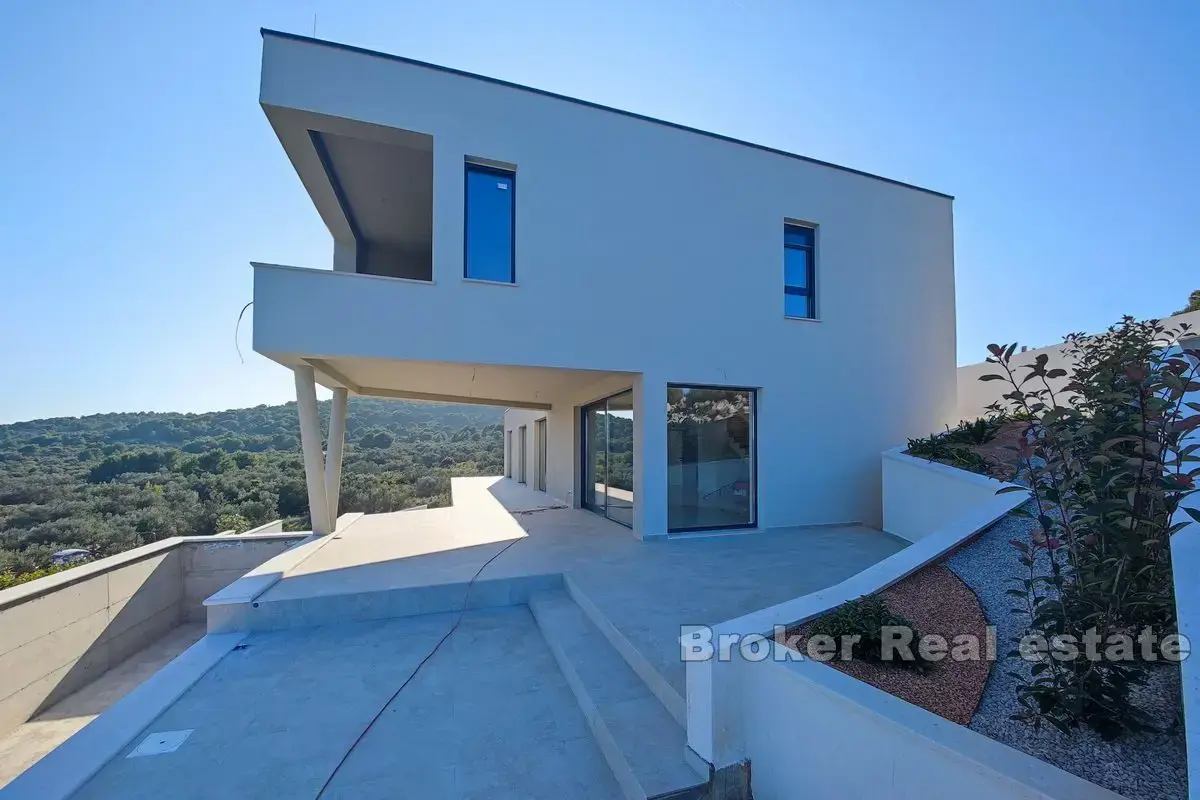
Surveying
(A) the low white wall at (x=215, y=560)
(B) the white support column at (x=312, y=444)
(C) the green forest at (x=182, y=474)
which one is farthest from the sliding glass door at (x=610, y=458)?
(C) the green forest at (x=182, y=474)

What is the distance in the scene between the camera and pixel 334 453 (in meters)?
8.68

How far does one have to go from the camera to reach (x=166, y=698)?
Answer: 3.67m

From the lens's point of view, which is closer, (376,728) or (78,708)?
(376,728)

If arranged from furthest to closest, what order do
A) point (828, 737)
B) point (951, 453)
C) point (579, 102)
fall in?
point (579, 102) → point (951, 453) → point (828, 737)

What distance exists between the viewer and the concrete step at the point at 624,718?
245cm

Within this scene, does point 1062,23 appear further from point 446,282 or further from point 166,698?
point 166,698

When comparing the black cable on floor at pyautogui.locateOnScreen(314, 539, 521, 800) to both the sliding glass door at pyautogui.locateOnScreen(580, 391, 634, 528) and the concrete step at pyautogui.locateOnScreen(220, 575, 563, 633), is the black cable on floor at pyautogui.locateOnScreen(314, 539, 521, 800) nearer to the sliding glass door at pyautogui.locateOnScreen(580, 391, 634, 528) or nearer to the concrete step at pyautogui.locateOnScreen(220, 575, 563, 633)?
the concrete step at pyautogui.locateOnScreen(220, 575, 563, 633)

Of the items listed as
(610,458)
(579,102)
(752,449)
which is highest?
(579,102)

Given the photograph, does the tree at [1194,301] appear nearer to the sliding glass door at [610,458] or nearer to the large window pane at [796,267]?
the large window pane at [796,267]

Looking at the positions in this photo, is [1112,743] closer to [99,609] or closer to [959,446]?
[959,446]

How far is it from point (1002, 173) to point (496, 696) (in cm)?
1010

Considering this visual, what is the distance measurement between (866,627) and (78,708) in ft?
33.9

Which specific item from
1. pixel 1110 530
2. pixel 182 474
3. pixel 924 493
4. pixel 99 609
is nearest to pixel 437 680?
pixel 1110 530

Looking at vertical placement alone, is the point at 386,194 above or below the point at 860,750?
above
